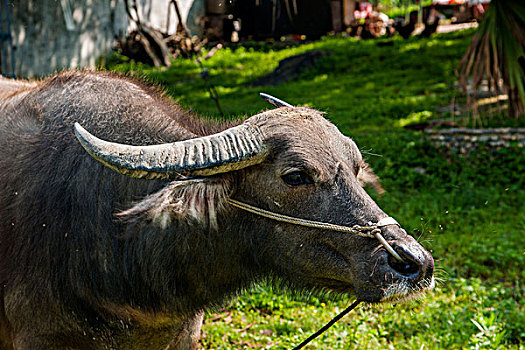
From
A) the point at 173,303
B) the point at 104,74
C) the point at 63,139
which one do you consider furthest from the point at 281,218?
the point at 104,74

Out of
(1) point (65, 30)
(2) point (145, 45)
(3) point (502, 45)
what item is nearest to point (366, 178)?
(3) point (502, 45)

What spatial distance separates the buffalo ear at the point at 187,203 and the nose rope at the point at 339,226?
8cm

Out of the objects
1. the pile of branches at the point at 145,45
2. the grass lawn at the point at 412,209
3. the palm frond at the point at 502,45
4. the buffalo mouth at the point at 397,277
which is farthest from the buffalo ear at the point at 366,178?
the pile of branches at the point at 145,45

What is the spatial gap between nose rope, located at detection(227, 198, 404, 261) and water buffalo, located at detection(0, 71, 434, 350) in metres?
0.02

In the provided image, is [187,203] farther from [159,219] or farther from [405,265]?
[405,265]

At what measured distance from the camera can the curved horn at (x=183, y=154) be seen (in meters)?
2.33

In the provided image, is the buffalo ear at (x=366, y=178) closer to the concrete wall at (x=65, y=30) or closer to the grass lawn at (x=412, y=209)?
the grass lawn at (x=412, y=209)

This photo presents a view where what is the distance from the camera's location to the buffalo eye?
2504 millimetres

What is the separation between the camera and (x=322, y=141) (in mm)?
2572

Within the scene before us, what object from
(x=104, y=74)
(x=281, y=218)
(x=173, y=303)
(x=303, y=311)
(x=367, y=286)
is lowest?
(x=303, y=311)

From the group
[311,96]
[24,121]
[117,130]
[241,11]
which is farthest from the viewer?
[241,11]

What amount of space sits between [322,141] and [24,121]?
1537 mm

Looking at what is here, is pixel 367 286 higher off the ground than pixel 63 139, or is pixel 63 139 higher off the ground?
pixel 63 139

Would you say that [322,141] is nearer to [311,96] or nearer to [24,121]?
[24,121]
